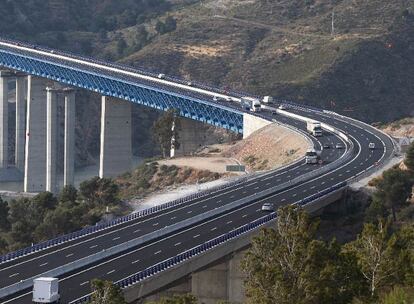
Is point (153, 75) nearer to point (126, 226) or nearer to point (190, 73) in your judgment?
point (190, 73)

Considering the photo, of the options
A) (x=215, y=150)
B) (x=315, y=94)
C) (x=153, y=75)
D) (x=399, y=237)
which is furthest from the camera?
(x=315, y=94)

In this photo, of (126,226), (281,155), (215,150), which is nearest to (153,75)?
(215,150)

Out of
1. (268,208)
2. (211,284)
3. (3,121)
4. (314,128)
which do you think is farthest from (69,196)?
(3,121)

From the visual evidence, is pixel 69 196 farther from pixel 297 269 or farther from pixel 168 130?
pixel 297 269

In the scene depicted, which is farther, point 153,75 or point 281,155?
point 153,75

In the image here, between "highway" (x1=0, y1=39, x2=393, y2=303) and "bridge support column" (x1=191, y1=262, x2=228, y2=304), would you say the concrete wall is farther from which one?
"bridge support column" (x1=191, y1=262, x2=228, y2=304)

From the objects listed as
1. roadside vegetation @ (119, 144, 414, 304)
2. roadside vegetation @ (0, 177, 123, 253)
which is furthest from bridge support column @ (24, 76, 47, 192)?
roadside vegetation @ (119, 144, 414, 304)
